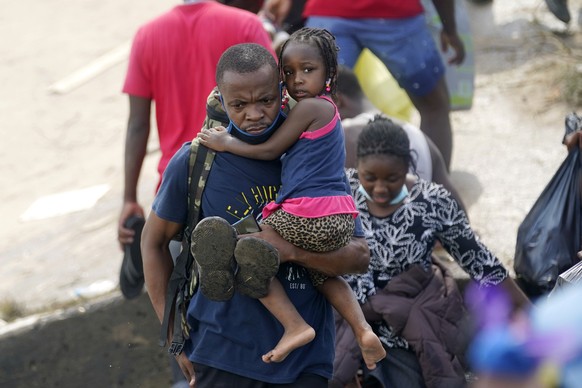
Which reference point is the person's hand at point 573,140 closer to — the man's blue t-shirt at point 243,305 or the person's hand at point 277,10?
the man's blue t-shirt at point 243,305

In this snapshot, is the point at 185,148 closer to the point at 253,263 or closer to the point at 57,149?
the point at 253,263

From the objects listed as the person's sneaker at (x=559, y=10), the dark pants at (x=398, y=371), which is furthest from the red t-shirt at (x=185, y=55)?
the person's sneaker at (x=559, y=10)

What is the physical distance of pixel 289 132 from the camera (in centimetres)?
296

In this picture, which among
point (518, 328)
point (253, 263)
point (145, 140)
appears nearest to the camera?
point (518, 328)

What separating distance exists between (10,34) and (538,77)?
235 inches

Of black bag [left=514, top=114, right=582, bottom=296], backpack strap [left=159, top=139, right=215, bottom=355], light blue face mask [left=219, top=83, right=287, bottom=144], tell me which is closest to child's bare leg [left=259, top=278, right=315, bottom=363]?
backpack strap [left=159, top=139, right=215, bottom=355]

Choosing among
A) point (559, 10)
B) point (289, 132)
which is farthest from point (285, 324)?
point (559, 10)

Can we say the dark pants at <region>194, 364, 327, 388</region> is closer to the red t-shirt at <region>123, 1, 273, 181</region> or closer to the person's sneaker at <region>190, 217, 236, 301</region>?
the person's sneaker at <region>190, 217, 236, 301</region>

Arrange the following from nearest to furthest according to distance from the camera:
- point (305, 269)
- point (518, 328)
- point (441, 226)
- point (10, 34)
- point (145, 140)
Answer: point (518, 328), point (305, 269), point (441, 226), point (145, 140), point (10, 34)

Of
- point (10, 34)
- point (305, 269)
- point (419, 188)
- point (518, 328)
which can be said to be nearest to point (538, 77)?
point (419, 188)

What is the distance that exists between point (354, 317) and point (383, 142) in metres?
1.25

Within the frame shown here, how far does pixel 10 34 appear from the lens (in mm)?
11148

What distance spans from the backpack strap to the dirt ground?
1.99m

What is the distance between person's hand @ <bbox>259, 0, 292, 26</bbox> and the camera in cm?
673
